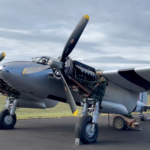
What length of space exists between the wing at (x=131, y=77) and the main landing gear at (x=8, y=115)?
6373mm

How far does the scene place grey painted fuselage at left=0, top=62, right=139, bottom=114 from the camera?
34.4ft

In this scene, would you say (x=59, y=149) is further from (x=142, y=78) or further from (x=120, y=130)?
(x=120, y=130)

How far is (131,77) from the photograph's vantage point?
11.5 metres

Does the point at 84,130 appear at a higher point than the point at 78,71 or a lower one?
lower

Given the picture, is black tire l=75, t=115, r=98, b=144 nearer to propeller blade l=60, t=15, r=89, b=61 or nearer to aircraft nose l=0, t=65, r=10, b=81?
propeller blade l=60, t=15, r=89, b=61

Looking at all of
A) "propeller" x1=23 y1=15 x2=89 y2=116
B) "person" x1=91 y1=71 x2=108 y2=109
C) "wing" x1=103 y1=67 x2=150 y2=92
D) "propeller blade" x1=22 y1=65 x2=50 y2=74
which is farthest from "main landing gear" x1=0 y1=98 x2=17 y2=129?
"wing" x1=103 y1=67 x2=150 y2=92

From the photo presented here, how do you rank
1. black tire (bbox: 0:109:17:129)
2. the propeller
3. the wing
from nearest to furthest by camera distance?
the propeller, the wing, black tire (bbox: 0:109:17:129)

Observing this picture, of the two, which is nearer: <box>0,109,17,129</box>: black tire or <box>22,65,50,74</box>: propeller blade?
<box>22,65,50,74</box>: propeller blade

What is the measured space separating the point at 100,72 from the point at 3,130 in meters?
6.78

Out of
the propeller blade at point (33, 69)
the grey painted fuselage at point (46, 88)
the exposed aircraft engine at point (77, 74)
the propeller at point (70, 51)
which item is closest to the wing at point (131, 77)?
the grey painted fuselage at point (46, 88)

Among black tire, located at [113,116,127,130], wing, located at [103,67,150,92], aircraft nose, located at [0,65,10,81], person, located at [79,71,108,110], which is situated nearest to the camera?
aircraft nose, located at [0,65,10,81]

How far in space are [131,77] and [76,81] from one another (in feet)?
9.55

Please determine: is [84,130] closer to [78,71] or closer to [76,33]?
[78,71]

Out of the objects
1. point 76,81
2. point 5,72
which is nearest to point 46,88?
point 76,81
